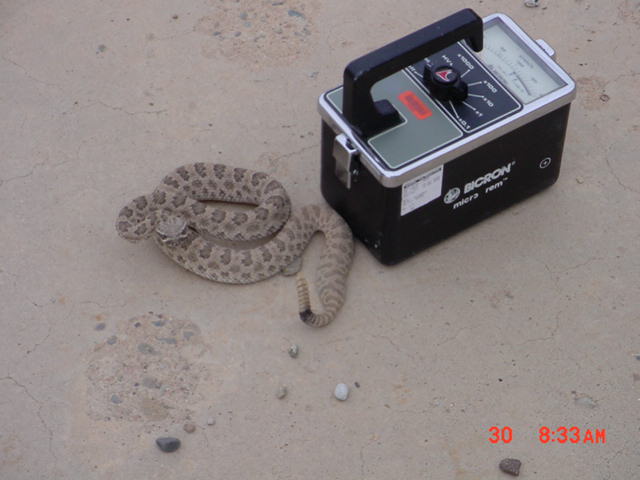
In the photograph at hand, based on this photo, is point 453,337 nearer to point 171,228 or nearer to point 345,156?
point 345,156

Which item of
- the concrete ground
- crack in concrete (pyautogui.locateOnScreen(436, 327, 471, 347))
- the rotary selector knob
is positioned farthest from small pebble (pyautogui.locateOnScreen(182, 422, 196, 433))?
the rotary selector knob

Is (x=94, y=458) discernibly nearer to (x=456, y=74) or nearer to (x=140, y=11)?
(x=456, y=74)

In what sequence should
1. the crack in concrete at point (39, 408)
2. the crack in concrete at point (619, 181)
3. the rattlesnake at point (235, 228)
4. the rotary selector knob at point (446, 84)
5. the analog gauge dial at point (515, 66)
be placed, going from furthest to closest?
the crack in concrete at point (619, 181) → the rattlesnake at point (235, 228) → the analog gauge dial at point (515, 66) → the rotary selector knob at point (446, 84) → the crack in concrete at point (39, 408)

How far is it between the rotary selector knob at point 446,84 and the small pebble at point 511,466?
1538mm

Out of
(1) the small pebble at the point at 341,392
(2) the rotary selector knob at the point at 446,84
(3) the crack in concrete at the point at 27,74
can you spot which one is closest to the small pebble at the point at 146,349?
(1) the small pebble at the point at 341,392

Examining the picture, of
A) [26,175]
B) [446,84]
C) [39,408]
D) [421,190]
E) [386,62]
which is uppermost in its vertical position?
[386,62]

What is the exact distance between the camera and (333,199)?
188 inches

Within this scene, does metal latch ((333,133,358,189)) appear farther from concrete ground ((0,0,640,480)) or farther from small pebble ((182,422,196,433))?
small pebble ((182,422,196,433))

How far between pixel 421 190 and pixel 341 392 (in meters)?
0.93

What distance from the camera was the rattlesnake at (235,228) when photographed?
15.1 feet

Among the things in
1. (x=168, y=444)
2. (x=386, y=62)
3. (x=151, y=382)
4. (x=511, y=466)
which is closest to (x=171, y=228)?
(x=151, y=382)

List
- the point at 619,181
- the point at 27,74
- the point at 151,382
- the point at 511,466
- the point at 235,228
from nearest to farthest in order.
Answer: the point at 511,466 < the point at 151,382 < the point at 235,228 < the point at 619,181 < the point at 27,74

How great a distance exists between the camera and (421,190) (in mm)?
4355

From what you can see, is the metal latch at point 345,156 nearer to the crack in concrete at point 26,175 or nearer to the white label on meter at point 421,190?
the white label on meter at point 421,190
